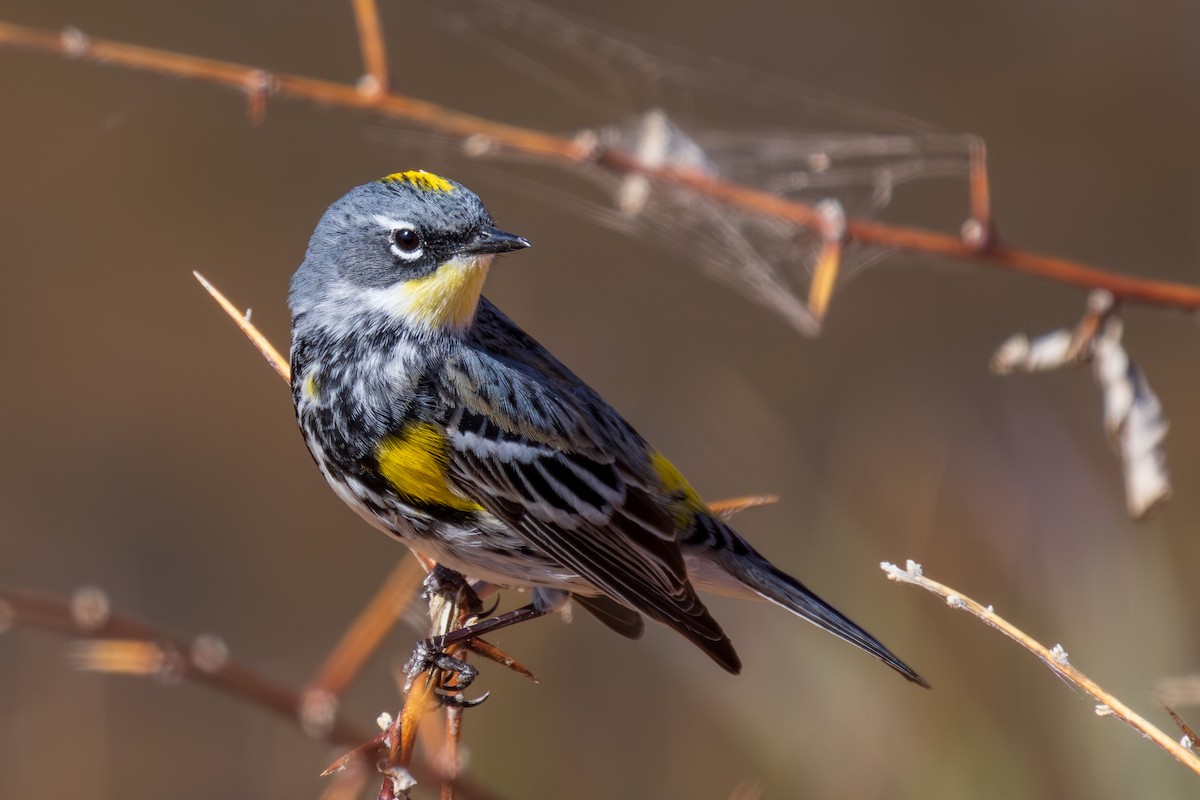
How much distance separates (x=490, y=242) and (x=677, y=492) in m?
0.85

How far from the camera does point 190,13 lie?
8523mm

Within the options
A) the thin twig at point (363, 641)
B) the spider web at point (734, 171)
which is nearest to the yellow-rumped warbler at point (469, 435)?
the spider web at point (734, 171)

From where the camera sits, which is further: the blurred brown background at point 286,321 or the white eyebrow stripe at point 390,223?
the blurred brown background at point 286,321

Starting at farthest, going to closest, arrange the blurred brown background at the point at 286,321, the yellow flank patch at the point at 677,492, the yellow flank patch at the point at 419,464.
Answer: the blurred brown background at the point at 286,321, the yellow flank patch at the point at 677,492, the yellow flank patch at the point at 419,464

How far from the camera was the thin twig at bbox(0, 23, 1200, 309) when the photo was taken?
2.45 m

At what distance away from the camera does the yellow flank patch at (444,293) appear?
3213mm

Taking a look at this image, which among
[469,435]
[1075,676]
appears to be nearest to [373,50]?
[469,435]

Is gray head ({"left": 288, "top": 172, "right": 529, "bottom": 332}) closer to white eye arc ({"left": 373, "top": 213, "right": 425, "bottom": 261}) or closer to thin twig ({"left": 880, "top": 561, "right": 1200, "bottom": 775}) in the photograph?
white eye arc ({"left": 373, "top": 213, "right": 425, "bottom": 261})

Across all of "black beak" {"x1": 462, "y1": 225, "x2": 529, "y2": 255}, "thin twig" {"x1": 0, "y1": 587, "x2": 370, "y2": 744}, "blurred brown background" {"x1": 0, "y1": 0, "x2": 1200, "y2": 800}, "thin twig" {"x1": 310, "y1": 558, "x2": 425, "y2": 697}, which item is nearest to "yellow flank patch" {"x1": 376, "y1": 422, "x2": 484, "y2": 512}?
"black beak" {"x1": 462, "y1": 225, "x2": 529, "y2": 255}

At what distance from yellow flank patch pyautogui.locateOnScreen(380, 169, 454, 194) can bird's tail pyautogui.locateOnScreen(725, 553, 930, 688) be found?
1209 millimetres

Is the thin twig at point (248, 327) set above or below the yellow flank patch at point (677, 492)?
below

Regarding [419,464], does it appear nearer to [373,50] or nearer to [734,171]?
[373,50]

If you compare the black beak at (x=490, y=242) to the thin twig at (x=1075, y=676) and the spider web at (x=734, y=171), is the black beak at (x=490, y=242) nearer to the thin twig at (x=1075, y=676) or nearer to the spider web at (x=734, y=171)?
the spider web at (x=734, y=171)

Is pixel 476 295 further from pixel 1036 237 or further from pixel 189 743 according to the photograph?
pixel 1036 237
